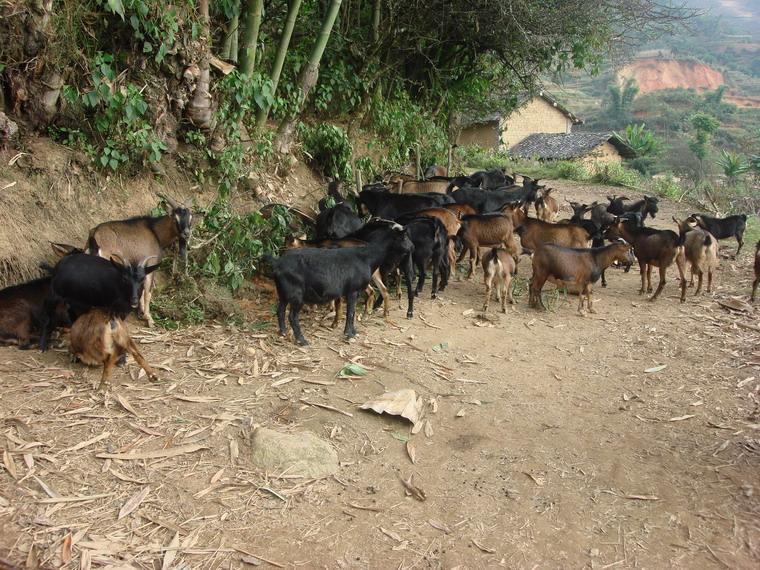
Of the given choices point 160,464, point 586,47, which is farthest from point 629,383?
point 586,47

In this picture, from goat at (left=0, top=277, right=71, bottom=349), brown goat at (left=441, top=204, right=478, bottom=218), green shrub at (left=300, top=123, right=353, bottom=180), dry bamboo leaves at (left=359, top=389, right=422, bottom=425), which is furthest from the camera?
green shrub at (left=300, top=123, right=353, bottom=180)

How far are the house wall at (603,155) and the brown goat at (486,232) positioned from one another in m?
26.6

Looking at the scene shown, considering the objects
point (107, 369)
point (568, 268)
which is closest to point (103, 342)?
point (107, 369)

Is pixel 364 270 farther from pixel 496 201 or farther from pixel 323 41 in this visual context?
pixel 496 201

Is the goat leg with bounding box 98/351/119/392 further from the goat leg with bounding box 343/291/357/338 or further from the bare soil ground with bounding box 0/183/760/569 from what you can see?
the goat leg with bounding box 343/291/357/338

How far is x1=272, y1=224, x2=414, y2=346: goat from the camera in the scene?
23.5 ft

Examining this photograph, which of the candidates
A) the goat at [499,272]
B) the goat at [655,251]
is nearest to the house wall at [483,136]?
the goat at [655,251]

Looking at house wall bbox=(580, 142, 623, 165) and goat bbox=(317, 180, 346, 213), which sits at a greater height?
house wall bbox=(580, 142, 623, 165)

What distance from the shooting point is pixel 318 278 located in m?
7.18

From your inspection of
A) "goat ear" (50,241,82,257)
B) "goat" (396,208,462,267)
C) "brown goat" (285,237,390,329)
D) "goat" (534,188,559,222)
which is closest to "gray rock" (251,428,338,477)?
"brown goat" (285,237,390,329)

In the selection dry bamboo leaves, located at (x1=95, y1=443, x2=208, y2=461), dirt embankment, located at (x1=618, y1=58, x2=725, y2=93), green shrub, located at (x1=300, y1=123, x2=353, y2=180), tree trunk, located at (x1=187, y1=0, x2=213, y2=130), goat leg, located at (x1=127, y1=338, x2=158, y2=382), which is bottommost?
dry bamboo leaves, located at (x1=95, y1=443, x2=208, y2=461)

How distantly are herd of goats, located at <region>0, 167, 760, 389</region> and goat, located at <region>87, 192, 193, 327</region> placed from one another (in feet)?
0.04

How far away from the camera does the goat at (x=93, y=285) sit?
626cm

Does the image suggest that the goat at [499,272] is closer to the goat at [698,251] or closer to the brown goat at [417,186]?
the goat at [698,251]
